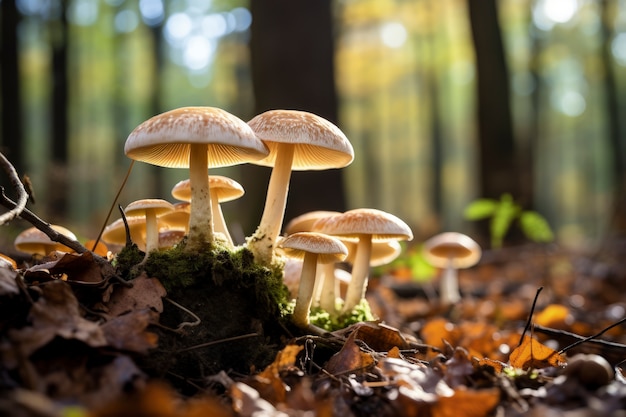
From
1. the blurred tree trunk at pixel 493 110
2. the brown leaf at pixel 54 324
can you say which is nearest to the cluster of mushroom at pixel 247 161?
the brown leaf at pixel 54 324

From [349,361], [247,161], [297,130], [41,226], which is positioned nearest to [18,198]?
[41,226]

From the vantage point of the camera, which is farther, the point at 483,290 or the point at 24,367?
the point at 483,290

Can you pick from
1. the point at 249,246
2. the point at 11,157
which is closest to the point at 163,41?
the point at 11,157

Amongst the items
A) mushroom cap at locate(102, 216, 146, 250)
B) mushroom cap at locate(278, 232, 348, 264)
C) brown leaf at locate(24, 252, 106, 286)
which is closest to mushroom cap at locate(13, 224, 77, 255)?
mushroom cap at locate(102, 216, 146, 250)

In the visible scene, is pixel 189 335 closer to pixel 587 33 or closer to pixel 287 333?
pixel 287 333

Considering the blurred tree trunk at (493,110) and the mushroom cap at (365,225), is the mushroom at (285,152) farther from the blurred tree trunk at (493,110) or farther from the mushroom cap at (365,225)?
the blurred tree trunk at (493,110)
